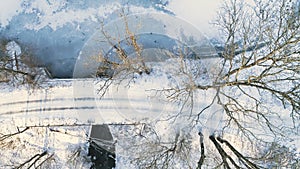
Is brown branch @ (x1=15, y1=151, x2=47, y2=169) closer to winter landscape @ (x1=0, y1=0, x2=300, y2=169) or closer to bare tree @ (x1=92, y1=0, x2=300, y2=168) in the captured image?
winter landscape @ (x1=0, y1=0, x2=300, y2=169)

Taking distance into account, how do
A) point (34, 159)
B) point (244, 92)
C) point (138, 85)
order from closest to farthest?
point (244, 92) < point (138, 85) < point (34, 159)

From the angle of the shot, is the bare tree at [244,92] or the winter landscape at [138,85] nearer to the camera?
the bare tree at [244,92]

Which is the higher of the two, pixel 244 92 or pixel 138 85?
pixel 138 85

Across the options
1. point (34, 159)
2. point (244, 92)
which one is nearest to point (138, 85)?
point (244, 92)

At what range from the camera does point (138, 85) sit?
14539mm

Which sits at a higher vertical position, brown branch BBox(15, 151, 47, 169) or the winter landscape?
the winter landscape

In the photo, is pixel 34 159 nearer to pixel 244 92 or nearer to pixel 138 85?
pixel 138 85

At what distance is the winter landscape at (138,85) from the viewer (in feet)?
46.6

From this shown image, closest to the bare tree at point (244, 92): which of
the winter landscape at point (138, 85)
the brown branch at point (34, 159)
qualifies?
the winter landscape at point (138, 85)

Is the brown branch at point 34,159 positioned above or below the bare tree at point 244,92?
below

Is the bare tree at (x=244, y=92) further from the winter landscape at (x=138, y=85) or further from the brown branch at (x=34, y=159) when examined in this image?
the brown branch at (x=34, y=159)

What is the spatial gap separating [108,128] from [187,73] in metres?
3.94

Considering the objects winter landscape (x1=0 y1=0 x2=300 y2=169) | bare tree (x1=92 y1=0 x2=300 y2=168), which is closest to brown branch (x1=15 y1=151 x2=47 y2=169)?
winter landscape (x1=0 y1=0 x2=300 y2=169)

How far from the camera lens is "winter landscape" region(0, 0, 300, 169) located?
1422cm
